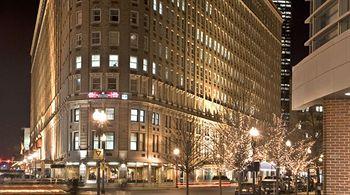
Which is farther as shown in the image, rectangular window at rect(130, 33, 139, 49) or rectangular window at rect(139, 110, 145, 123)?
rectangular window at rect(139, 110, 145, 123)

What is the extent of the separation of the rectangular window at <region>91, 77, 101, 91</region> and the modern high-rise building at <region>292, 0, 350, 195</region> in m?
77.1

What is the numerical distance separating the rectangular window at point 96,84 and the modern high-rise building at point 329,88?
7709 cm

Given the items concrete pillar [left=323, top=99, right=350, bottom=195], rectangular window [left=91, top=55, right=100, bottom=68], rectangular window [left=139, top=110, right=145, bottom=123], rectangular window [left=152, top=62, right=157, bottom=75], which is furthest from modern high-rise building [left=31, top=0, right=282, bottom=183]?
concrete pillar [left=323, top=99, right=350, bottom=195]

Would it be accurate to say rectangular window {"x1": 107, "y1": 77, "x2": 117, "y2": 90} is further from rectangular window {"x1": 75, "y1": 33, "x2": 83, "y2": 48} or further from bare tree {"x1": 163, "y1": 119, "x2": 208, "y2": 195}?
bare tree {"x1": 163, "y1": 119, "x2": 208, "y2": 195}

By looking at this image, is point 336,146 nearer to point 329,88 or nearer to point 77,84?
point 329,88

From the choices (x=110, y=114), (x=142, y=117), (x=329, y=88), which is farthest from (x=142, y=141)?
(x=329, y=88)

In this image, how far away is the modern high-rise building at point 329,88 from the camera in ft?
66.7

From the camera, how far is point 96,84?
100 m

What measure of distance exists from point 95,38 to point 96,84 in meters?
7.39

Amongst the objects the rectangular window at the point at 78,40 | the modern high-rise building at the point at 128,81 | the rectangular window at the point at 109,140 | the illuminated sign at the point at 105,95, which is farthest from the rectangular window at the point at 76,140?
the rectangular window at the point at 78,40

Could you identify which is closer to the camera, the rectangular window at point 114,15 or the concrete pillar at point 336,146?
the concrete pillar at point 336,146

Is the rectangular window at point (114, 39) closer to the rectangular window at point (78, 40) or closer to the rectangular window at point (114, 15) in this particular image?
the rectangular window at point (114, 15)

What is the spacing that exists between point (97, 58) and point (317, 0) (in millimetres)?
78486

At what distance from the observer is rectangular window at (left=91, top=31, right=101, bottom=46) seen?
100562 mm
